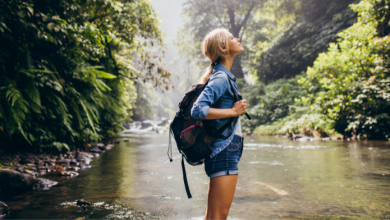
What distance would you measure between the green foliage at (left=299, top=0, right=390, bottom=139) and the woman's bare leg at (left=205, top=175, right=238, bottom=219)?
9785 millimetres

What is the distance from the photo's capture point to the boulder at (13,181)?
3.63m

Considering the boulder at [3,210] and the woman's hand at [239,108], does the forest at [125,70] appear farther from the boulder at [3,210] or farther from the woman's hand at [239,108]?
the woman's hand at [239,108]

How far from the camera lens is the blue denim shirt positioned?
1.80 metres

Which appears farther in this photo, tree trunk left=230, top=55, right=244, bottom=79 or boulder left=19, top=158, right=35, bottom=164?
tree trunk left=230, top=55, right=244, bottom=79

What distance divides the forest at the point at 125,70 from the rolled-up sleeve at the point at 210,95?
4.17 meters

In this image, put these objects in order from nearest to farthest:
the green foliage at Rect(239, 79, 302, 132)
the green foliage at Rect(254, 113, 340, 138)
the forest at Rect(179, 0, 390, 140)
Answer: the forest at Rect(179, 0, 390, 140), the green foliage at Rect(254, 113, 340, 138), the green foliage at Rect(239, 79, 302, 132)

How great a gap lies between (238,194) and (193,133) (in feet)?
7.08

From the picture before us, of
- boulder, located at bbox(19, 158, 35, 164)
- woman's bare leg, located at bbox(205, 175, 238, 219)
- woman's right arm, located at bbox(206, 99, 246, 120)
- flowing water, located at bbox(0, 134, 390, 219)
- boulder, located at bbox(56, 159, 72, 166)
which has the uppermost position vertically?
woman's right arm, located at bbox(206, 99, 246, 120)

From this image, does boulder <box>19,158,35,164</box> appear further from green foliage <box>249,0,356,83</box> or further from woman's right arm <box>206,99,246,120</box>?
green foliage <box>249,0,356,83</box>

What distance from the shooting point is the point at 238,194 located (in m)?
3.73

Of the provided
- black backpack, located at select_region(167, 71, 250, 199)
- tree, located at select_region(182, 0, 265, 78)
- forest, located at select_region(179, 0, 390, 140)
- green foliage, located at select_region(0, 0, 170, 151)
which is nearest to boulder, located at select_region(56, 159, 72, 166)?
green foliage, located at select_region(0, 0, 170, 151)

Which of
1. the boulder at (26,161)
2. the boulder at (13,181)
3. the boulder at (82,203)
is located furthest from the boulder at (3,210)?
the boulder at (26,161)

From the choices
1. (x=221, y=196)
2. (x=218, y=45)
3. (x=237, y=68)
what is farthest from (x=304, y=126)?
(x=237, y=68)

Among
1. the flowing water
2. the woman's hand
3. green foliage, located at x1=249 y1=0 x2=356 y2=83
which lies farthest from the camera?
green foliage, located at x1=249 y1=0 x2=356 y2=83
